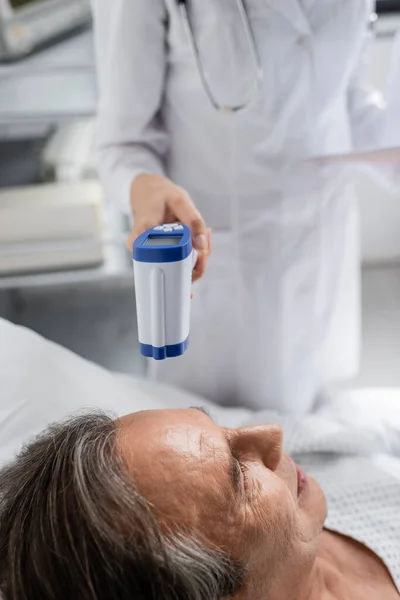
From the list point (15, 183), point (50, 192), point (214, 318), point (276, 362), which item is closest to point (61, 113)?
point (50, 192)

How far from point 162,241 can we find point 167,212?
197mm

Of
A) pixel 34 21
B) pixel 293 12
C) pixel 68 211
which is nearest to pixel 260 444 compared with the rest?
pixel 293 12

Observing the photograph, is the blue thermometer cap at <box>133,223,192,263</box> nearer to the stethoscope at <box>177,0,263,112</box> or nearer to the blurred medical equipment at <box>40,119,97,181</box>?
the stethoscope at <box>177,0,263,112</box>

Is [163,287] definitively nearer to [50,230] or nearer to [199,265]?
[199,265]

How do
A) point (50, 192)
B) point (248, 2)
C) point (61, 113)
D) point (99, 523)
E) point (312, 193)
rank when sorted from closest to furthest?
point (99, 523) → point (248, 2) → point (312, 193) → point (61, 113) → point (50, 192)

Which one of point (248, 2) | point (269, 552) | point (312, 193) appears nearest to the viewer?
point (269, 552)

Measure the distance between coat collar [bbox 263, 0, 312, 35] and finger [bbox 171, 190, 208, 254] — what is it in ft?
1.26

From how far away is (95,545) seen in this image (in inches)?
28.3

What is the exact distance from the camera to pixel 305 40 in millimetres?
1130

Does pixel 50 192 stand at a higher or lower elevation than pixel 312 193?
lower

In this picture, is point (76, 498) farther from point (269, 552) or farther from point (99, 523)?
point (269, 552)

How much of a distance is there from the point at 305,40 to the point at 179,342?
0.64m

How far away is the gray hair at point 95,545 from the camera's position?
27.8 inches

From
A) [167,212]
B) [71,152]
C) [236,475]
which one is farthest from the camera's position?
[71,152]
